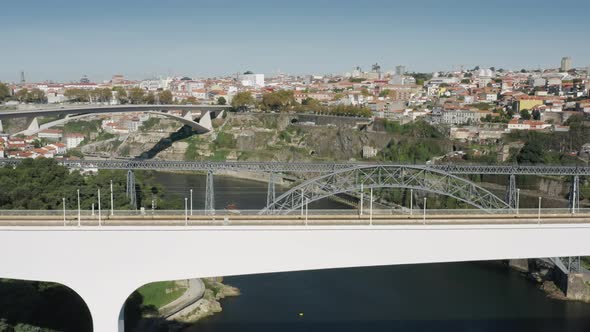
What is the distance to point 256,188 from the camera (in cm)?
2377

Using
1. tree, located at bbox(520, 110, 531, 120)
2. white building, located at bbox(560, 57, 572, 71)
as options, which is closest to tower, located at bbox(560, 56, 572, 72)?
white building, located at bbox(560, 57, 572, 71)

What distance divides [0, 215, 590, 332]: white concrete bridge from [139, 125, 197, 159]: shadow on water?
23.5 m

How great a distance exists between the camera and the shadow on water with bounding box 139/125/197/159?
31.5 m

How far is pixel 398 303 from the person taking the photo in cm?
1152

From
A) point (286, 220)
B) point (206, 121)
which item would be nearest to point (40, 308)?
point (286, 220)

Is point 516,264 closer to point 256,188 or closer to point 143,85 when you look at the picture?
point 256,188

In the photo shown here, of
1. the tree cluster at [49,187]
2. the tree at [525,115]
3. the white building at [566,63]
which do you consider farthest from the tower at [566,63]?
the tree cluster at [49,187]

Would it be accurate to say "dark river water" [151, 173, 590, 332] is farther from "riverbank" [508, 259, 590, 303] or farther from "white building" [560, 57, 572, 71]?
"white building" [560, 57, 572, 71]

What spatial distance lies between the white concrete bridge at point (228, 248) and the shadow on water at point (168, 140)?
23.5 metres

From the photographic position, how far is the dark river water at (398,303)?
10.5 meters

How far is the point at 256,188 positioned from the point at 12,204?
1319 centimetres

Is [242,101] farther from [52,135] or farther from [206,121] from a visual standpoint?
[52,135]

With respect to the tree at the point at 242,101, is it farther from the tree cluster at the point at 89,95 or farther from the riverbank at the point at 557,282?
the riverbank at the point at 557,282

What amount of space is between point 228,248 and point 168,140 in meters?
26.2
